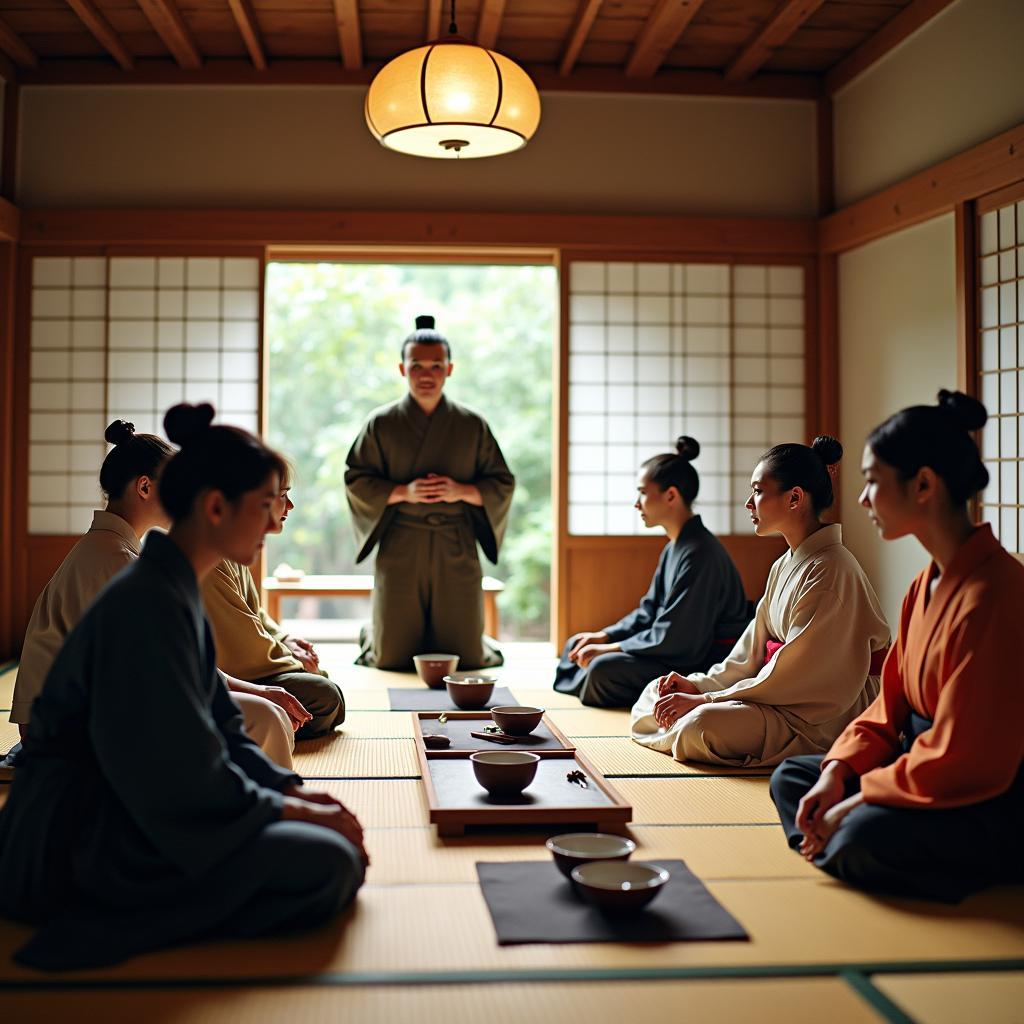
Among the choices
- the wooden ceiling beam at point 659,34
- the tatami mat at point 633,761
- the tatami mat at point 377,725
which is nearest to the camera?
the tatami mat at point 633,761

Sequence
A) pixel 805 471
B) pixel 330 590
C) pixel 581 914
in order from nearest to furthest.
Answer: pixel 581 914, pixel 805 471, pixel 330 590

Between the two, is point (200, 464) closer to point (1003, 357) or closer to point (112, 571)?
point (112, 571)

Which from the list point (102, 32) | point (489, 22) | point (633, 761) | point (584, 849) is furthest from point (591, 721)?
point (102, 32)

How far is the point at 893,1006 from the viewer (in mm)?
1860

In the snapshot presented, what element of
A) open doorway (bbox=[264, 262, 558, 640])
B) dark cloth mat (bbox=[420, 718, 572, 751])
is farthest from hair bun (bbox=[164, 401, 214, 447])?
open doorway (bbox=[264, 262, 558, 640])

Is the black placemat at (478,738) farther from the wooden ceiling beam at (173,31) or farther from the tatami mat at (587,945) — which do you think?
the wooden ceiling beam at (173,31)

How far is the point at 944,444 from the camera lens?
2.39 meters

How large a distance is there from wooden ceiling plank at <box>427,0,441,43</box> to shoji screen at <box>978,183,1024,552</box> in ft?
8.64

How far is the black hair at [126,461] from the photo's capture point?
318cm

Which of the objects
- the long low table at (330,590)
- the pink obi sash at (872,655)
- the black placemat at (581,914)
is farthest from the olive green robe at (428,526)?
the black placemat at (581,914)

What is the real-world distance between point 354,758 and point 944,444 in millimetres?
2093

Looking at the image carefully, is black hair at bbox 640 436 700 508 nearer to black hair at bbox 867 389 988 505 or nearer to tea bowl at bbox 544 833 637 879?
black hair at bbox 867 389 988 505

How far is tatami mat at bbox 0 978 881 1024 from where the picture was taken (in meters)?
1.81

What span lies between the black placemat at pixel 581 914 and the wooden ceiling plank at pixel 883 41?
4383mm
